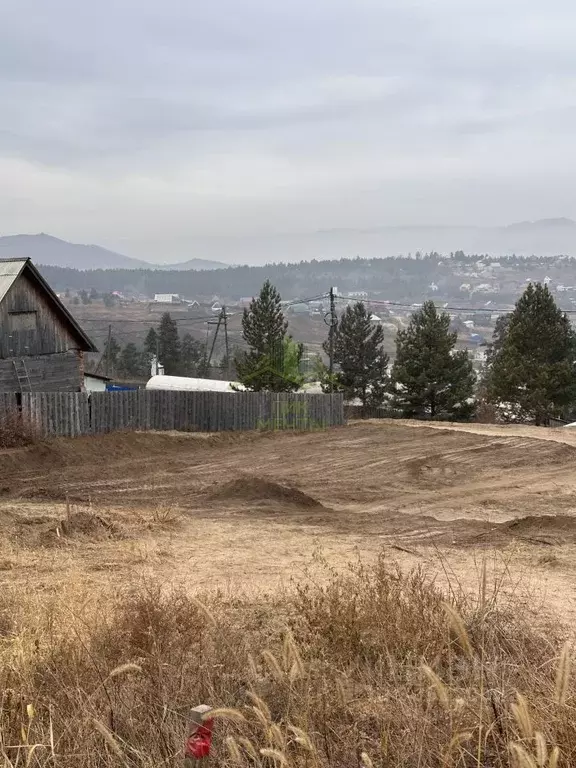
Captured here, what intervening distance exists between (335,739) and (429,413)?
167 feet

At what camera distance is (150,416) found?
29516 mm

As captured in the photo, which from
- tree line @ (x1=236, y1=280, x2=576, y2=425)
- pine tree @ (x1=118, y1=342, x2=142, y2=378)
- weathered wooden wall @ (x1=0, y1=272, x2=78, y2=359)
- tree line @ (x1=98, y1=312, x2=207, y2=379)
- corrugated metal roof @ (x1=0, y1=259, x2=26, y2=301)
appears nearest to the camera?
corrugated metal roof @ (x1=0, y1=259, x2=26, y2=301)

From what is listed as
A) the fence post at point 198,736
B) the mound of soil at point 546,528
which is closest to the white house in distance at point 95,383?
the mound of soil at point 546,528

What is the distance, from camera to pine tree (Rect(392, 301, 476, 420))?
5222cm

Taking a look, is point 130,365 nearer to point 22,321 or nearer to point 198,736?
point 22,321

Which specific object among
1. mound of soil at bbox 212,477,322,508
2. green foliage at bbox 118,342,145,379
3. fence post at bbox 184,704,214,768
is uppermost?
fence post at bbox 184,704,214,768

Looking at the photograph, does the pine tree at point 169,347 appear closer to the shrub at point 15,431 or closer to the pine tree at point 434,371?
the pine tree at point 434,371

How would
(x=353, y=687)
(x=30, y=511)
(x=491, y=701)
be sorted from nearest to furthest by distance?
(x=491, y=701) < (x=353, y=687) < (x=30, y=511)

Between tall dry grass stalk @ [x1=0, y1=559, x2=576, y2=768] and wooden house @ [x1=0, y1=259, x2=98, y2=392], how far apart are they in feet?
85.2

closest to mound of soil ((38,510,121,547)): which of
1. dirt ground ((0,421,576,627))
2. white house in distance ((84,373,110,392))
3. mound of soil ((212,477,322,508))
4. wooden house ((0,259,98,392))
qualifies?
dirt ground ((0,421,576,627))

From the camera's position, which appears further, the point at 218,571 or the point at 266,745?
the point at 218,571

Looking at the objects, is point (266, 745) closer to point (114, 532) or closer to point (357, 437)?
point (114, 532)

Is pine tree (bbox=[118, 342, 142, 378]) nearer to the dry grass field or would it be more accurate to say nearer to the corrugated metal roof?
the corrugated metal roof

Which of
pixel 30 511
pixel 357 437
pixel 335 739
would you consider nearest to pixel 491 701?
pixel 335 739
